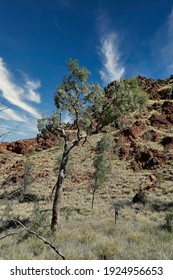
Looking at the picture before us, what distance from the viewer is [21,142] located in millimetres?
77562

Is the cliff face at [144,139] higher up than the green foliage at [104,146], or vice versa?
the cliff face at [144,139]

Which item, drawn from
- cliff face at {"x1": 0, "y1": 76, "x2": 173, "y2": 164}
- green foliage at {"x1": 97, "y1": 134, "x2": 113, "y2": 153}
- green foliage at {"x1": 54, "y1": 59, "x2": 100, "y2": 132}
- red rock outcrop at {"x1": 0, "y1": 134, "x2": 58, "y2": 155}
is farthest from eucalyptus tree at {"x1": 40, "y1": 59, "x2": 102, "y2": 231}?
red rock outcrop at {"x1": 0, "y1": 134, "x2": 58, "y2": 155}

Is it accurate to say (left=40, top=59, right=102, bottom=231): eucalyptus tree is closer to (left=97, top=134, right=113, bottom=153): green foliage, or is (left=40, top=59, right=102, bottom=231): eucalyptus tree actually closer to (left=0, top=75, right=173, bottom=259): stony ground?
(left=0, top=75, right=173, bottom=259): stony ground

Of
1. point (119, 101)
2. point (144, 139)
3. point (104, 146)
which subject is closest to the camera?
point (119, 101)

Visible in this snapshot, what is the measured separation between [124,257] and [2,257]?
355 centimetres

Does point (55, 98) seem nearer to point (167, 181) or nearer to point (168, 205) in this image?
point (168, 205)

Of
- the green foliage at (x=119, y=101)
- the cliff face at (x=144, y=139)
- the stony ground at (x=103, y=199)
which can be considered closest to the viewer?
the stony ground at (x=103, y=199)

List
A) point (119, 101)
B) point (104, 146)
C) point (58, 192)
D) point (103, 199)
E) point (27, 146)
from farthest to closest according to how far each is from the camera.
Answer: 1. point (27, 146)
2. point (104, 146)
3. point (103, 199)
4. point (119, 101)
5. point (58, 192)

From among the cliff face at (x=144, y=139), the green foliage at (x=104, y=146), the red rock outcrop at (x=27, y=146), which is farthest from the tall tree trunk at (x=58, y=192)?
the red rock outcrop at (x=27, y=146)

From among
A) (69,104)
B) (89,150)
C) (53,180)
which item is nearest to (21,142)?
(89,150)

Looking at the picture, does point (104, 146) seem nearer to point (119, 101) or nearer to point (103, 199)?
point (103, 199)

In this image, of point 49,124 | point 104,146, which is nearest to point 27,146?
point 104,146

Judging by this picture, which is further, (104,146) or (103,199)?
(104,146)

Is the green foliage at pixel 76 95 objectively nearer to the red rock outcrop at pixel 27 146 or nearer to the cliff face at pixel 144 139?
the cliff face at pixel 144 139
